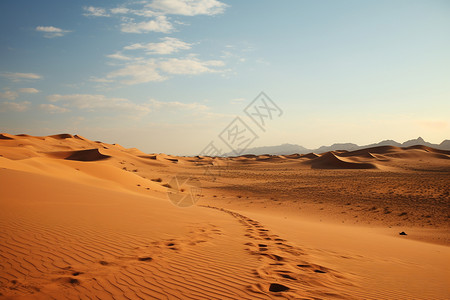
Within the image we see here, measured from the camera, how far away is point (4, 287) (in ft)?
10.7

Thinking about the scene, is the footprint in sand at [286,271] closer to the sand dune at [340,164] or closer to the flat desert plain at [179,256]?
the flat desert plain at [179,256]

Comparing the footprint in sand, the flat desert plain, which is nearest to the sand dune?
the flat desert plain

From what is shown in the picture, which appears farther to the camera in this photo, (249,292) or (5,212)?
(5,212)

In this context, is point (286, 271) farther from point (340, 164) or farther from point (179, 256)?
point (340, 164)

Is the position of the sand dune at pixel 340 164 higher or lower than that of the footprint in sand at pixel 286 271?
higher

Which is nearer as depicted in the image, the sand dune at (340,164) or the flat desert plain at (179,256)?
the flat desert plain at (179,256)

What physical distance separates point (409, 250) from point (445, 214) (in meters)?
7.35

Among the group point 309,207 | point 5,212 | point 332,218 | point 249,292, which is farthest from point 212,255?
point 309,207

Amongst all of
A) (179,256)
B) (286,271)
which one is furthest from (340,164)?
(179,256)

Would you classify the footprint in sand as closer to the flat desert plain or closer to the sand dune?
the flat desert plain

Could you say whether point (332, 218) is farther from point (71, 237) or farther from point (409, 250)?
point (71, 237)

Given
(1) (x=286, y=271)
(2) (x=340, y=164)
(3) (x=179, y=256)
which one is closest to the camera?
(1) (x=286, y=271)

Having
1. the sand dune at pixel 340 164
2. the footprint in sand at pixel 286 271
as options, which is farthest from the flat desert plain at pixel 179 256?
the sand dune at pixel 340 164

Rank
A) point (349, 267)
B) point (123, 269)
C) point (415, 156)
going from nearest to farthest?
1. point (123, 269)
2. point (349, 267)
3. point (415, 156)
